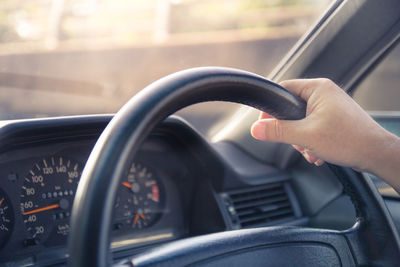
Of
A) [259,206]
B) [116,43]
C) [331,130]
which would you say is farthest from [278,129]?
[116,43]

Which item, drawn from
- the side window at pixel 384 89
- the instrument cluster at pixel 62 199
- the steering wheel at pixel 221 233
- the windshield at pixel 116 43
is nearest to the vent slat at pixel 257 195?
the instrument cluster at pixel 62 199

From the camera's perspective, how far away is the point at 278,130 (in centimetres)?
111

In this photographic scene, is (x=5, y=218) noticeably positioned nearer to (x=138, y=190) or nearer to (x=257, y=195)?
(x=138, y=190)

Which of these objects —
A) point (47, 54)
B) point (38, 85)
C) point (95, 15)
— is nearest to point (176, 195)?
point (38, 85)

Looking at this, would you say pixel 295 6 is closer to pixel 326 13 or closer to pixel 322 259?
pixel 326 13

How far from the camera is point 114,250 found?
2020 mm

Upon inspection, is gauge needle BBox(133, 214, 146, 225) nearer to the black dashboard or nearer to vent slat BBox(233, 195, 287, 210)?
the black dashboard

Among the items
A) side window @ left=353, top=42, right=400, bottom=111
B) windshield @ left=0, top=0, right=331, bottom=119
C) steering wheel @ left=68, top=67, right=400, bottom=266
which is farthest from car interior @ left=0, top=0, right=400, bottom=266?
side window @ left=353, top=42, right=400, bottom=111

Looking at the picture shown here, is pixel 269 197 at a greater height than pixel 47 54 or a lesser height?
lesser

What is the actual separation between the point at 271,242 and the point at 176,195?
117cm

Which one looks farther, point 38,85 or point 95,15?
point 95,15

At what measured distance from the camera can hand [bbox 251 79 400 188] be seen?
1111 millimetres

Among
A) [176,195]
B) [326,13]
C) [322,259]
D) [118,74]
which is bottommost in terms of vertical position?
[322,259]

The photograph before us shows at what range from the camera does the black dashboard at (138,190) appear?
1.86 m
